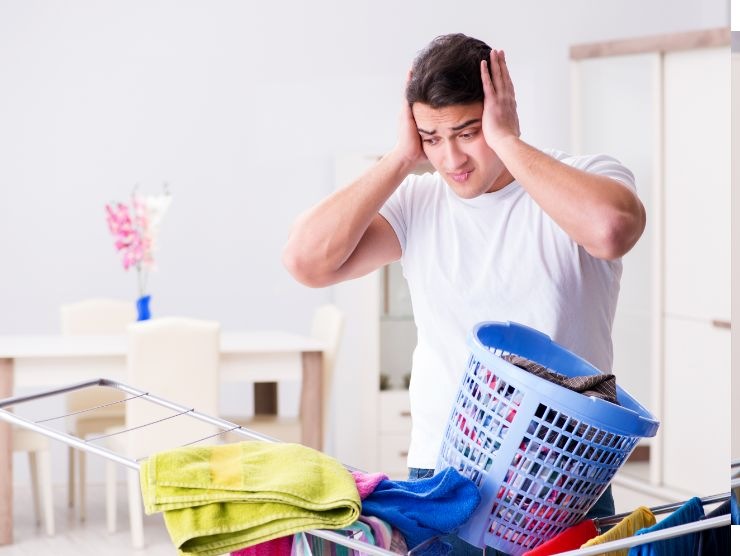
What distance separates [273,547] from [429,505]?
6.6 inches

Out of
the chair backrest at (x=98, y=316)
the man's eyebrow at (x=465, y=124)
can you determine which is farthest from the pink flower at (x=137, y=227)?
the man's eyebrow at (x=465, y=124)

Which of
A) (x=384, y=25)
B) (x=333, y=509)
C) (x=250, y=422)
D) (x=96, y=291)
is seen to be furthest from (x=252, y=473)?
(x=384, y=25)

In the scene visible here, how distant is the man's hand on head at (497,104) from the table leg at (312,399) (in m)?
2.75

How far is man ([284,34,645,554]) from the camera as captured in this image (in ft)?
4.70

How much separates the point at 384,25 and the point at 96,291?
1.89m

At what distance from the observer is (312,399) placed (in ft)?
13.6

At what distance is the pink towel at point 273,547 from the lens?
3.67 feet

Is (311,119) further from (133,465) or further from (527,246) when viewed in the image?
(133,465)

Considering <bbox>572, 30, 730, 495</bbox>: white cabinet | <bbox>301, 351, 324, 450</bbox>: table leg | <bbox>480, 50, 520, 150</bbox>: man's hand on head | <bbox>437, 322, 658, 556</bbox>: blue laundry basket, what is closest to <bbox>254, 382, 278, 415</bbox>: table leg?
<bbox>301, 351, 324, 450</bbox>: table leg

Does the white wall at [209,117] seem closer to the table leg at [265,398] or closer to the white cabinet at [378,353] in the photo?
the white cabinet at [378,353]

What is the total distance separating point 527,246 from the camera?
152cm

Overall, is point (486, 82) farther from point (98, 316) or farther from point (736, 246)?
point (98, 316)

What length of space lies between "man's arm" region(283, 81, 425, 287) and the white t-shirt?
0.08 meters

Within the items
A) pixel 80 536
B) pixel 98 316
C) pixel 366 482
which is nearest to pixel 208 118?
pixel 98 316
